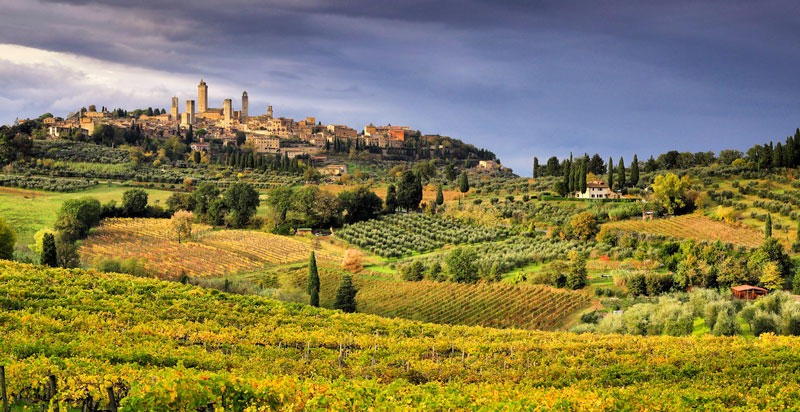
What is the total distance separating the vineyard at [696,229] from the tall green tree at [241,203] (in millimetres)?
33645

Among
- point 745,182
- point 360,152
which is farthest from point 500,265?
point 360,152

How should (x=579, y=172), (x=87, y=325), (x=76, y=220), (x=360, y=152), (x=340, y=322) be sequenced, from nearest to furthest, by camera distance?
(x=87, y=325), (x=340, y=322), (x=76, y=220), (x=579, y=172), (x=360, y=152)

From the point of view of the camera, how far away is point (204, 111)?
16238cm

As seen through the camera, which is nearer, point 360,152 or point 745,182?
point 745,182

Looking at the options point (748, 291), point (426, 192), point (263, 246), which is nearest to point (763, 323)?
point (748, 291)

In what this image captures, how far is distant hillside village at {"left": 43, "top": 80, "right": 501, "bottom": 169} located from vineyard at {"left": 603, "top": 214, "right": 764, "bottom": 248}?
255 feet

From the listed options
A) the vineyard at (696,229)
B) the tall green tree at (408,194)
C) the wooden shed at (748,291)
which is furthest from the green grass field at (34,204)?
the vineyard at (696,229)

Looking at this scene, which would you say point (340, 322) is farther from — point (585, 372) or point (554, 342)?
point (585, 372)

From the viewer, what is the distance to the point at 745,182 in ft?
184

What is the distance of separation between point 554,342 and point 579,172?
4678cm

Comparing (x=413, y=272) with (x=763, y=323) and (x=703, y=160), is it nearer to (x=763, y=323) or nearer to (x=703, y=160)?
(x=763, y=323)

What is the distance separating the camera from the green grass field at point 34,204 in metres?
44.5

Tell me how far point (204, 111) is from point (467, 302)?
487 ft

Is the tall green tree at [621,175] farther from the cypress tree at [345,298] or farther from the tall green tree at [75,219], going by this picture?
the tall green tree at [75,219]
